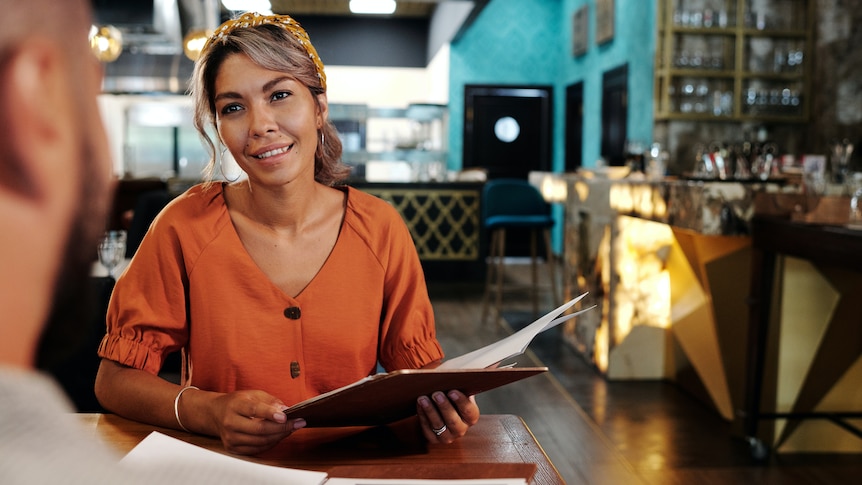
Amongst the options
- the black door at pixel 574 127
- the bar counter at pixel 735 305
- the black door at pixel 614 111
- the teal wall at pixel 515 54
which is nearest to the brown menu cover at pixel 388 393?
the bar counter at pixel 735 305

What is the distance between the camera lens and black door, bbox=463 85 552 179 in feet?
33.2

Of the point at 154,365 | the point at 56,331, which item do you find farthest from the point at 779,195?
the point at 56,331

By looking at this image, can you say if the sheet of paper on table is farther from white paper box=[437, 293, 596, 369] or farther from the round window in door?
the round window in door

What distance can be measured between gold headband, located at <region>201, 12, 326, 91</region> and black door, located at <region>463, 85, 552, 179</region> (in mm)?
8773

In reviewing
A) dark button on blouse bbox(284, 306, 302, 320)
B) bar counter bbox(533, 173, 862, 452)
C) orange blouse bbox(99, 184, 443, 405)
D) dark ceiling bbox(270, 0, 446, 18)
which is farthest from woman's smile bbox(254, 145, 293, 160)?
dark ceiling bbox(270, 0, 446, 18)

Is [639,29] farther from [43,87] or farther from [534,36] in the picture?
[43,87]

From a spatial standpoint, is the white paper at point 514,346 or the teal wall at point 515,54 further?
the teal wall at point 515,54

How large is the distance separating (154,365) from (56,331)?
1087 millimetres

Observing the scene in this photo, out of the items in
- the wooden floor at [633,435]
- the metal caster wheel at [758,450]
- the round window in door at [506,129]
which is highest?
the round window in door at [506,129]

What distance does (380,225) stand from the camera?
1.44m

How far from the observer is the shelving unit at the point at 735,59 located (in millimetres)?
6156

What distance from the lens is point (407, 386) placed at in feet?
2.95

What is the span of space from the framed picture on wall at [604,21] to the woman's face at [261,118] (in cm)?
689

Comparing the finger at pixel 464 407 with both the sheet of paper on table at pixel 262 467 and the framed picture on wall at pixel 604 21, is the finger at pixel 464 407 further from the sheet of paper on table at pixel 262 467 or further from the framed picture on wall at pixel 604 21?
the framed picture on wall at pixel 604 21
